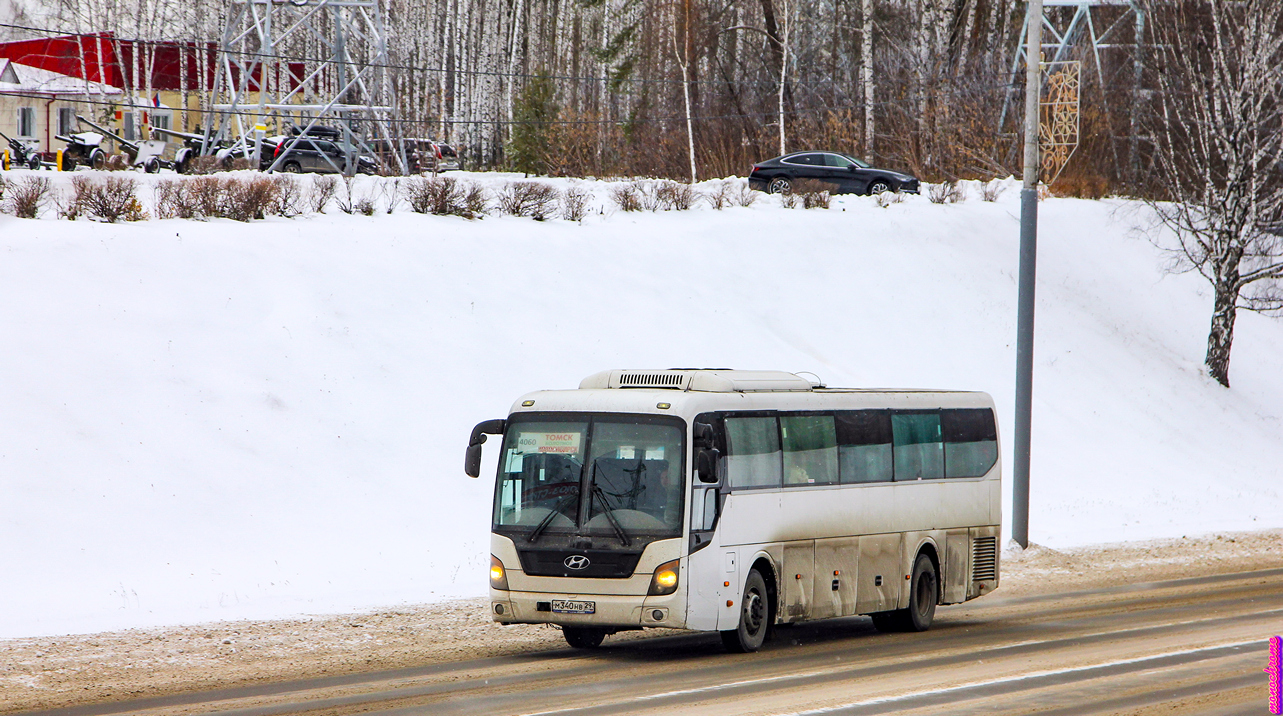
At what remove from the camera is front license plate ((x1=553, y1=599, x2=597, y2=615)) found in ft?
39.7

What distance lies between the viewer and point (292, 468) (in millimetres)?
19422

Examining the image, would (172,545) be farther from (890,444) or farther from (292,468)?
(890,444)

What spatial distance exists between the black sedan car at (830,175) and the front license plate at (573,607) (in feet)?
95.5

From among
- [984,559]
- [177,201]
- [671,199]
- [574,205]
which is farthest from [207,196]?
[984,559]

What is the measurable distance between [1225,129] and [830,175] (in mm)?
11537

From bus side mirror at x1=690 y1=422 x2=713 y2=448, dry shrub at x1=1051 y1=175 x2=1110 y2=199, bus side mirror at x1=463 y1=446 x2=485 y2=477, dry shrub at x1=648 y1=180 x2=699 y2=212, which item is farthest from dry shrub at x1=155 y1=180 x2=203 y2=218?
dry shrub at x1=1051 y1=175 x2=1110 y2=199

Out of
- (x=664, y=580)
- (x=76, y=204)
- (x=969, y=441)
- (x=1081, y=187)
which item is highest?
(x=1081, y=187)

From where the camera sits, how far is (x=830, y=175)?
4109 cm

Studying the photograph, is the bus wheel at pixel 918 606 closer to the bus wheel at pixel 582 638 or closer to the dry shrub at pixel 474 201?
the bus wheel at pixel 582 638

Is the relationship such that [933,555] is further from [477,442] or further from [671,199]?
[671,199]

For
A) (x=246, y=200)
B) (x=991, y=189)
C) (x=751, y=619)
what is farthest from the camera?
(x=991, y=189)

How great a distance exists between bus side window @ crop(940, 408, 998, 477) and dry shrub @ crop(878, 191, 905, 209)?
68.3 ft

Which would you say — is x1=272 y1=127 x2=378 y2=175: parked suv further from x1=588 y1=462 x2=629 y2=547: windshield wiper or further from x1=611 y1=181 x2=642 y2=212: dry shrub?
x1=588 y1=462 x2=629 y2=547: windshield wiper

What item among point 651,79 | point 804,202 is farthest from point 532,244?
point 651,79
